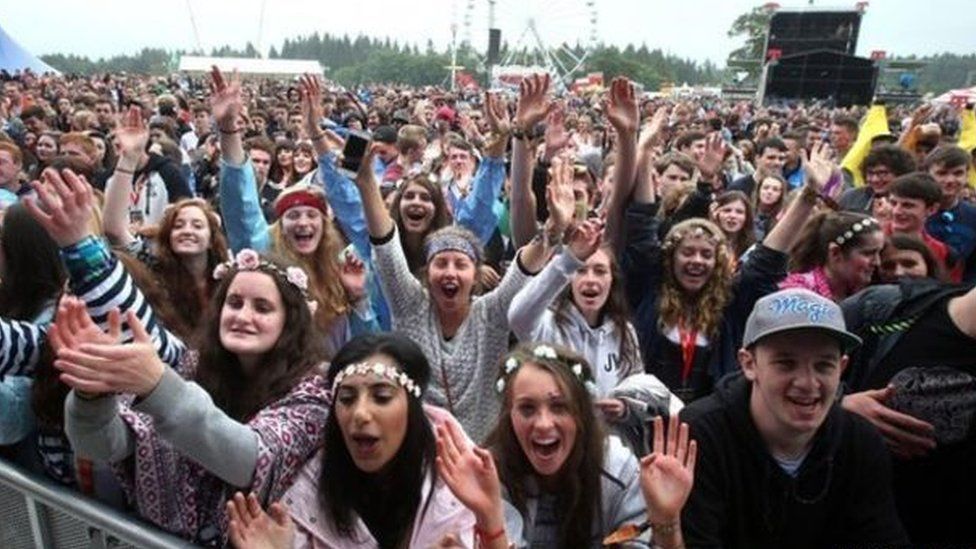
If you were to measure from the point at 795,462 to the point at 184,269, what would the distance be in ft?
9.03

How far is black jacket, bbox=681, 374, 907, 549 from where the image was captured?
6.60 feet

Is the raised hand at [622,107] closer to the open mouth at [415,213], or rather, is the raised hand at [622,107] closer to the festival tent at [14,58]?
the open mouth at [415,213]

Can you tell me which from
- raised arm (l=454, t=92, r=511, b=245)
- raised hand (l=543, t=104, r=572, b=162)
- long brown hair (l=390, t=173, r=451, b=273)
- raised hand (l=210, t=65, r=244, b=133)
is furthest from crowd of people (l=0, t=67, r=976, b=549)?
raised hand (l=543, t=104, r=572, b=162)

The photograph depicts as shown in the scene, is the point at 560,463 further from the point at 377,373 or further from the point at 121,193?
the point at 121,193

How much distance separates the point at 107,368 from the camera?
1.73 m

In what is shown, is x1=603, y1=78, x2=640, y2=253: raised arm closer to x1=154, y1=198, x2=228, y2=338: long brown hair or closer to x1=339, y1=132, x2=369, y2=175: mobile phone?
x1=339, y1=132, x2=369, y2=175: mobile phone

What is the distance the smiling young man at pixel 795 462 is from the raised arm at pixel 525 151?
2489 mm

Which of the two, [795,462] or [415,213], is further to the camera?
[415,213]

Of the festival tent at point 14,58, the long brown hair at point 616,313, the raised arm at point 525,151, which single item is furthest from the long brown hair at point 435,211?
the festival tent at point 14,58

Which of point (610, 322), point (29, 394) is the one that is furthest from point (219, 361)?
point (610, 322)

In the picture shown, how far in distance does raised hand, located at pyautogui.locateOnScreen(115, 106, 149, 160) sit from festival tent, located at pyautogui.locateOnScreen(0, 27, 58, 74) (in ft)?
64.1


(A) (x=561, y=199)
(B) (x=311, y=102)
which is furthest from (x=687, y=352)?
(B) (x=311, y=102)

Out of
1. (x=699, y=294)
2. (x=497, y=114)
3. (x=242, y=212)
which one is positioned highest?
(x=497, y=114)

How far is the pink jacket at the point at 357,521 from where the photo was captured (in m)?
2.00
